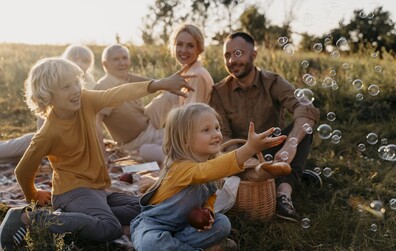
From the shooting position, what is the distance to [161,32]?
43.9 ft

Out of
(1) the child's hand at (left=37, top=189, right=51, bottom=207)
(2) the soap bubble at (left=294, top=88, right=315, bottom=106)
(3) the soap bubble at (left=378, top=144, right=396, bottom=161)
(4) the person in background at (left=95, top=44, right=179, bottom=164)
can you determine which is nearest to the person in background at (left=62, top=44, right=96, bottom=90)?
(4) the person in background at (left=95, top=44, right=179, bottom=164)

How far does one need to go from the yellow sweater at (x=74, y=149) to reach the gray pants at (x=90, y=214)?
0.26 feet

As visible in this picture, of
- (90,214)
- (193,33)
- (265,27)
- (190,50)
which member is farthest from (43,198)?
(265,27)

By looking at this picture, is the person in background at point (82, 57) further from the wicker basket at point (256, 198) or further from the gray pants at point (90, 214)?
the wicker basket at point (256, 198)

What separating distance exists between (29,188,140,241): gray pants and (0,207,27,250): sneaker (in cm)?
10

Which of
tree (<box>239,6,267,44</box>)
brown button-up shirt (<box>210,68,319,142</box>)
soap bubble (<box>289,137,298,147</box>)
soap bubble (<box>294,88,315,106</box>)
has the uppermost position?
tree (<box>239,6,267,44</box>)

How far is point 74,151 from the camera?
321 cm

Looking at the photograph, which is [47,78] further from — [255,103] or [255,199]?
[255,103]

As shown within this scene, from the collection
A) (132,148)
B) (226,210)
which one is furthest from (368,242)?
(132,148)

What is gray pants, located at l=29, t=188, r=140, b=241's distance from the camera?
2826mm

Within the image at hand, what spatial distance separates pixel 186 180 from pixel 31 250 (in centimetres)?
89

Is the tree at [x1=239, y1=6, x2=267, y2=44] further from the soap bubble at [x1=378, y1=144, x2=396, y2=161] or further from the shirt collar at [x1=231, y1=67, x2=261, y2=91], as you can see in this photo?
the soap bubble at [x1=378, y1=144, x2=396, y2=161]

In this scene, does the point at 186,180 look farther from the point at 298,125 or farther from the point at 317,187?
the point at 317,187

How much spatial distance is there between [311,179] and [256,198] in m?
1.03
